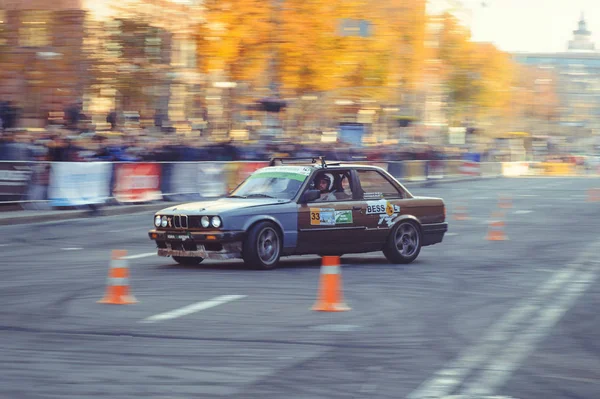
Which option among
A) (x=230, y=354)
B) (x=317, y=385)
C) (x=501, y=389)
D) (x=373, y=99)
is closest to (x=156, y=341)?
(x=230, y=354)

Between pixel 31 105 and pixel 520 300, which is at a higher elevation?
pixel 31 105

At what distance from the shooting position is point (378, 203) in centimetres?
1527

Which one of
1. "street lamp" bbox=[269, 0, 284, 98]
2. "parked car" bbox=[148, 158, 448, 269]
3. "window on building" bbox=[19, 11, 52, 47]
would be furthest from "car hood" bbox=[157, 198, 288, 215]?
"street lamp" bbox=[269, 0, 284, 98]

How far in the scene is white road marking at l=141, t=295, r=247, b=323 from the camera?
33.0ft

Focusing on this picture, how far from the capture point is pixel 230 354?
26.8 feet

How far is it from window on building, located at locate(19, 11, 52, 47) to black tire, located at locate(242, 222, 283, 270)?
21963 mm

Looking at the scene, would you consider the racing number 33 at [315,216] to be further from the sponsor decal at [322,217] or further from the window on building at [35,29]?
the window on building at [35,29]

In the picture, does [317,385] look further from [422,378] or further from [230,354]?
[230,354]

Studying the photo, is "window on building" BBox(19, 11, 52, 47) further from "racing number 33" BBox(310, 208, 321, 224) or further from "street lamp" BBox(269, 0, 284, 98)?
"racing number 33" BBox(310, 208, 321, 224)

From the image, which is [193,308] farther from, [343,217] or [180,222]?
[343,217]

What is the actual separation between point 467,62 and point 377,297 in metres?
80.5

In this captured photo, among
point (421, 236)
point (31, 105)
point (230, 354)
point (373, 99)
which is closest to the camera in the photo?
point (230, 354)

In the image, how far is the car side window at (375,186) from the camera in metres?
15.3

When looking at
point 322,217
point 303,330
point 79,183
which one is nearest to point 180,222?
point 322,217
